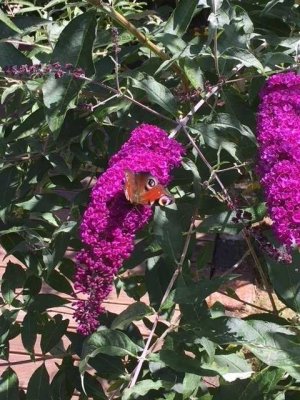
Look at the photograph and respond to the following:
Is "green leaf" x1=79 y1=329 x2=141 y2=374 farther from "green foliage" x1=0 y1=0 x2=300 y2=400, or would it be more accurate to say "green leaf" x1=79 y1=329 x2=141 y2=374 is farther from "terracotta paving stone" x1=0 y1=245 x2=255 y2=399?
"terracotta paving stone" x1=0 y1=245 x2=255 y2=399

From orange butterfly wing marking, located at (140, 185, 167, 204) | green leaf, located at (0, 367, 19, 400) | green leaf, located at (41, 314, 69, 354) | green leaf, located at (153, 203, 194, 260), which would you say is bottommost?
green leaf, located at (0, 367, 19, 400)

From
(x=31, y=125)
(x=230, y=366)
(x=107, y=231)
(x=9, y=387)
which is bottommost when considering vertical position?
(x=9, y=387)

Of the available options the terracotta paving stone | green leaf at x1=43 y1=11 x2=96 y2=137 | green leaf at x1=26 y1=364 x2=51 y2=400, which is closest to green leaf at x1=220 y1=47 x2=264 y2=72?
green leaf at x1=43 y1=11 x2=96 y2=137

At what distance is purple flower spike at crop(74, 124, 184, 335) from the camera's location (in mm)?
921

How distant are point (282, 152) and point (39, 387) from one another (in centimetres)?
75

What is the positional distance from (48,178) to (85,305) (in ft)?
2.29

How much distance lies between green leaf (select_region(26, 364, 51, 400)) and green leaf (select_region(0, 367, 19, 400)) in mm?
53

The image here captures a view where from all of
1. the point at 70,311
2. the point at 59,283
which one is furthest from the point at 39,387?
the point at 70,311

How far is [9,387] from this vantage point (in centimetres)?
147

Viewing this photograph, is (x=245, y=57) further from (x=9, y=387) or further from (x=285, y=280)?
(x=9, y=387)

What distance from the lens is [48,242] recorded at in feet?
4.71

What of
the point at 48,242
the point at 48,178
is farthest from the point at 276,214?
the point at 48,178

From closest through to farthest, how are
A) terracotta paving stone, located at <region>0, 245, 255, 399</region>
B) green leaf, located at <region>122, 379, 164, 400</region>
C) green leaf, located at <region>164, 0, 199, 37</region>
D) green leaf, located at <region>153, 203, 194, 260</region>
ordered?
green leaf, located at <region>122, 379, 164, 400</region> < green leaf, located at <region>153, 203, 194, 260</region> < green leaf, located at <region>164, 0, 199, 37</region> < terracotta paving stone, located at <region>0, 245, 255, 399</region>

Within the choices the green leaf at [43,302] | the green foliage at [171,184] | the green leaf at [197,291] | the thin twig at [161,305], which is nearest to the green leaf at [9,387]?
the green foliage at [171,184]
